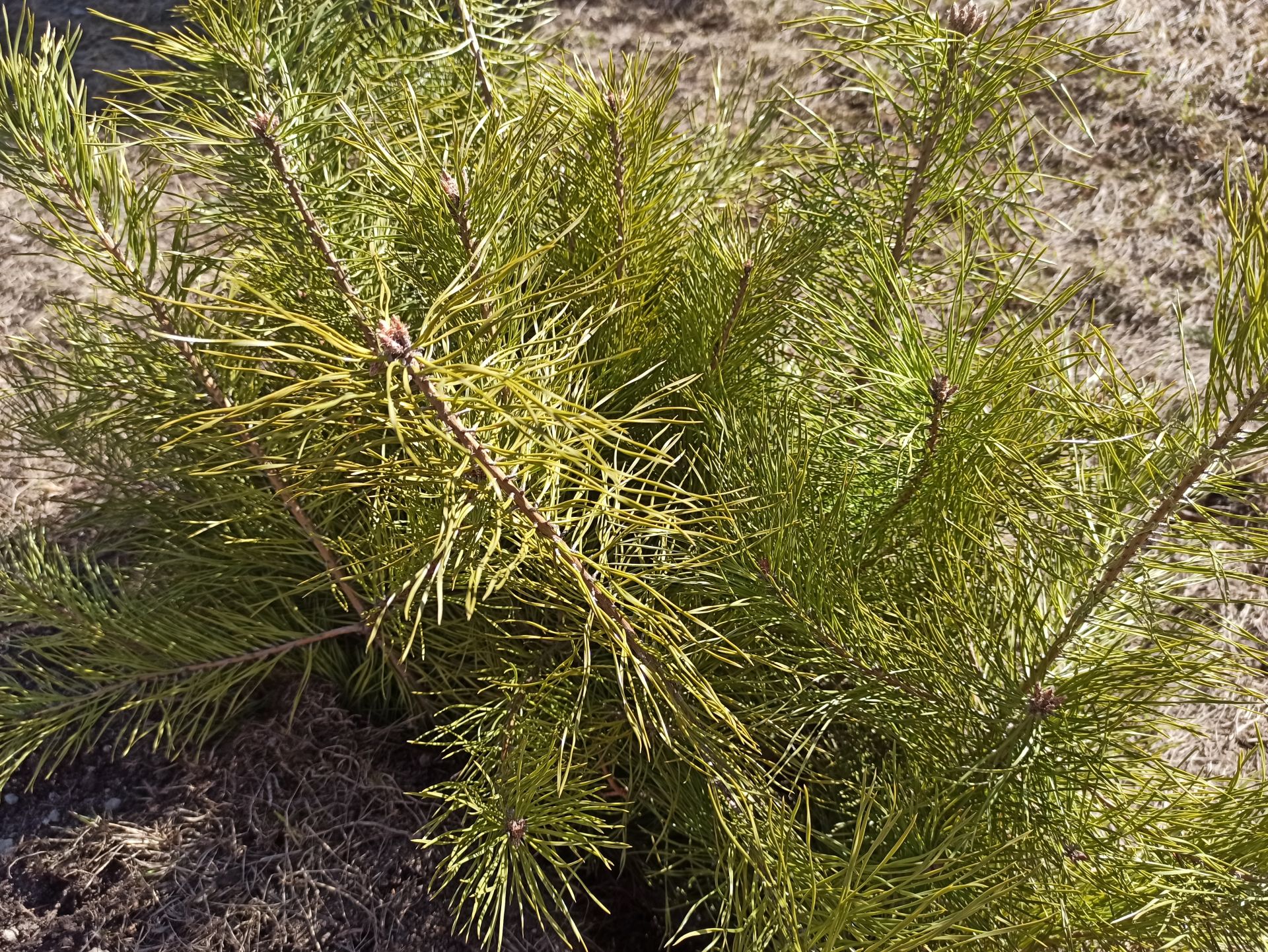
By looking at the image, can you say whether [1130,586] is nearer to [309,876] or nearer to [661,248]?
[661,248]

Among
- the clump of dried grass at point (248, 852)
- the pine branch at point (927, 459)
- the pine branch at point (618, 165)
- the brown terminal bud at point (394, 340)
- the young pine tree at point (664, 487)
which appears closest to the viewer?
the brown terminal bud at point (394, 340)

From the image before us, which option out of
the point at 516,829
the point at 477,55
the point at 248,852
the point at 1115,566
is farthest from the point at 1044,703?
the point at 248,852

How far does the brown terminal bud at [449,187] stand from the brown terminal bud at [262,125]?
132 millimetres

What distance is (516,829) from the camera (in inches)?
30.5

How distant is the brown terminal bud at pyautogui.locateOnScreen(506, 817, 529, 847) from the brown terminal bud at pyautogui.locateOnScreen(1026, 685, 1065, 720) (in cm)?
43

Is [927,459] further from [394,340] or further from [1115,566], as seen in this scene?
[394,340]

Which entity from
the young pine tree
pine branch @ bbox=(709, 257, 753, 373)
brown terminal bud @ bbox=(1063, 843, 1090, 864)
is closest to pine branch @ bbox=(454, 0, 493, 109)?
the young pine tree

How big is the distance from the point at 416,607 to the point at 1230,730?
4.03ft

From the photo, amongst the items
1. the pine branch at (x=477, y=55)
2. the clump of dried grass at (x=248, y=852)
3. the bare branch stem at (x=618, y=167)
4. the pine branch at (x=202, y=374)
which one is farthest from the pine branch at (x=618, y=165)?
the clump of dried grass at (x=248, y=852)

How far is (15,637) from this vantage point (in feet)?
4.22

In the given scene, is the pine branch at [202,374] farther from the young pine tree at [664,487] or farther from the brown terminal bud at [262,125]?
the brown terminal bud at [262,125]

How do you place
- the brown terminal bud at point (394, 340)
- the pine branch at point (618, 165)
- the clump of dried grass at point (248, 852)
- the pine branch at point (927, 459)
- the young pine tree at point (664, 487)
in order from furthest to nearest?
the clump of dried grass at point (248, 852) < the pine branch at point (618, 165) < the pine branch at point (927, 459) < the young pine tree at point (664, 487) < the brown terminal bud at point (394, 340)

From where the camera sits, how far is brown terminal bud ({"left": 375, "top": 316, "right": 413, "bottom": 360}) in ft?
1.65

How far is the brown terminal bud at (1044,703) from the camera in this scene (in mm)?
735
